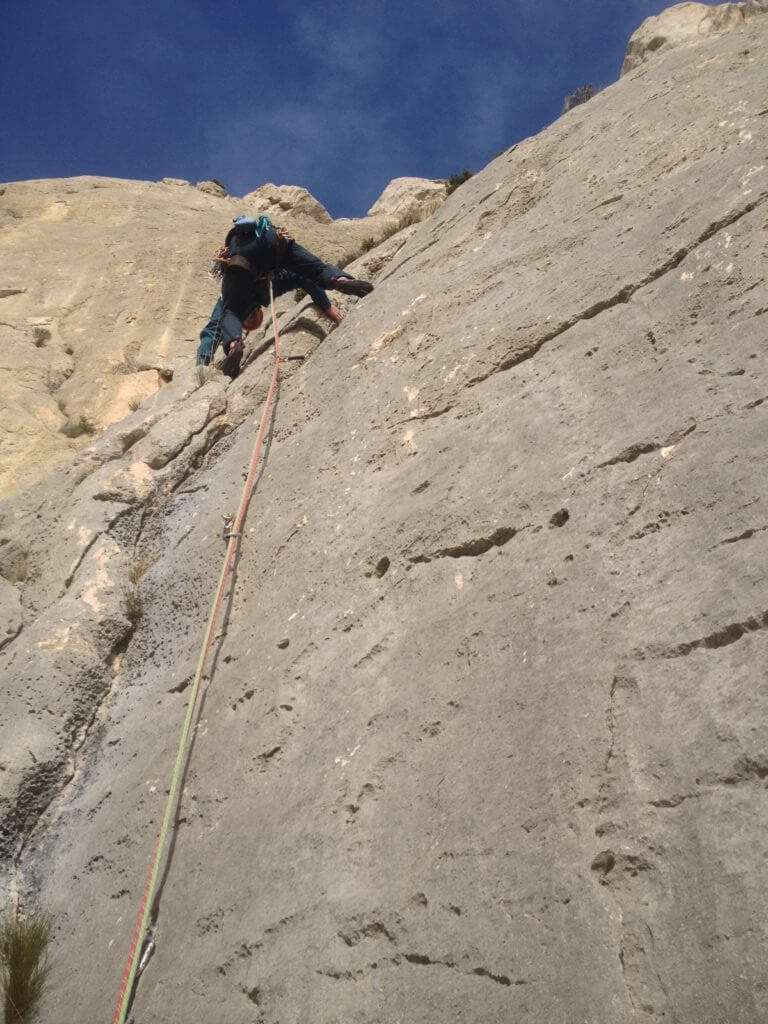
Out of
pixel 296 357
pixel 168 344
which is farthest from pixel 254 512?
pixel 168 344

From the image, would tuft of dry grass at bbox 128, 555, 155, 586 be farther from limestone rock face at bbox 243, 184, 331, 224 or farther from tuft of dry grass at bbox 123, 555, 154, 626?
limestone rock face at bbox 243, 184, 331, 224

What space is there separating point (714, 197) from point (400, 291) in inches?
94.5

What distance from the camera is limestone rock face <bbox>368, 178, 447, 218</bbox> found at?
17641mm

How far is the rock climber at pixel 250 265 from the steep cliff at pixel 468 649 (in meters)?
1.70

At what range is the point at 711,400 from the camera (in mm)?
3119

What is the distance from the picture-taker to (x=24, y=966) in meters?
3.38

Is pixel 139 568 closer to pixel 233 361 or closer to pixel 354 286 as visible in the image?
pixel 233 361

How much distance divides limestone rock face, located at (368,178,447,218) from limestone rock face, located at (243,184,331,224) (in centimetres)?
142

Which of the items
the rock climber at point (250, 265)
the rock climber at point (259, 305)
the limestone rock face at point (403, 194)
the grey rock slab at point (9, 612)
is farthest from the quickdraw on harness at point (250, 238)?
the limestone rock face at point (403, 194)

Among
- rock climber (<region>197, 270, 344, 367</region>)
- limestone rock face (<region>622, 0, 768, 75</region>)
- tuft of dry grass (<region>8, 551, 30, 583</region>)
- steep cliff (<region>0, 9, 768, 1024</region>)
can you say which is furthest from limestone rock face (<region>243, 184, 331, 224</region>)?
tuft of dry grass (<region>8, 551, 30, 583</region>)

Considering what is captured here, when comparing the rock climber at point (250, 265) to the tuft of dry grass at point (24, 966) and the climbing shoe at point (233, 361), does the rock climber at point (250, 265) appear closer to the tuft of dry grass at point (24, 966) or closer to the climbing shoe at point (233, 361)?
the climbing shoe at point (233, 361)

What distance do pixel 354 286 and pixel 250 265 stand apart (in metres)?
1.24

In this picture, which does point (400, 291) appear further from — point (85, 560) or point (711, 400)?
point (711, 400)

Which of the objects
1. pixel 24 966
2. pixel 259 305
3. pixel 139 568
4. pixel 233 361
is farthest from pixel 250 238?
pixel 24 966
